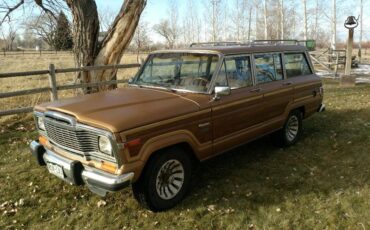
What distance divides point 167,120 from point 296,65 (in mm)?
3521

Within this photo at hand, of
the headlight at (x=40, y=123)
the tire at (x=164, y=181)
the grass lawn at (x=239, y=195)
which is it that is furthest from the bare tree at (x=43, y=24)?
the tire at (x=164, y=181)

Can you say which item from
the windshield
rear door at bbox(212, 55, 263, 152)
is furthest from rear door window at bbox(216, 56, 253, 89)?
the windshield

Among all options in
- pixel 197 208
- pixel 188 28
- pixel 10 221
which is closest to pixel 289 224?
pixel 197 208

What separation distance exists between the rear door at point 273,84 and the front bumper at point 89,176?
2832mm

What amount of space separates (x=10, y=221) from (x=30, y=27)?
352 inches

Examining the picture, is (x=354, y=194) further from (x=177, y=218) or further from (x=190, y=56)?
(x=190, y=56)

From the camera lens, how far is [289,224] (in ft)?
13.3

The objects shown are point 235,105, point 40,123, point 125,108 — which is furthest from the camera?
point 235,105

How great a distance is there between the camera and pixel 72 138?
4008 mm

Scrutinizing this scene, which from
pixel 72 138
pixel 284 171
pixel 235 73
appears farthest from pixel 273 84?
pixel 72 138

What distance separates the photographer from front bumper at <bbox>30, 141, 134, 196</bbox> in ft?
12.0

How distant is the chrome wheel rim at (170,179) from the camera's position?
4.23 metres

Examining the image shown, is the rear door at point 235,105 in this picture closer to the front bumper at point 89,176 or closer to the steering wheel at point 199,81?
the steering wheel at point 199,81

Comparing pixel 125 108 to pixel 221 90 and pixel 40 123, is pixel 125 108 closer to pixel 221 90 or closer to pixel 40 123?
pixel 221 90
